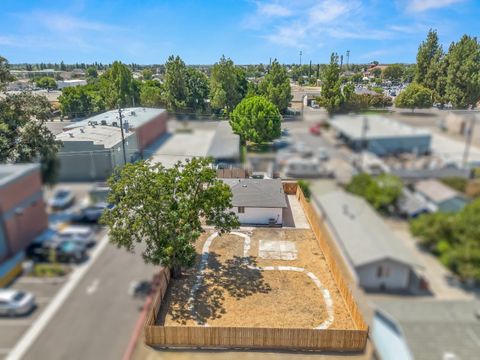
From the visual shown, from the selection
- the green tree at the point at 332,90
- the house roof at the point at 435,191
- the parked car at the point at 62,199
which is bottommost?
the parked car at the point at 62,199

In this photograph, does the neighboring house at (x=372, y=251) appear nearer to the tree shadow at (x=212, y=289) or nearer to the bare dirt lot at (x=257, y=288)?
the bare dirt lot at (x=257, y=288)

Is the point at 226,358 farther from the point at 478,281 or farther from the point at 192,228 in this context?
the point at 478,281

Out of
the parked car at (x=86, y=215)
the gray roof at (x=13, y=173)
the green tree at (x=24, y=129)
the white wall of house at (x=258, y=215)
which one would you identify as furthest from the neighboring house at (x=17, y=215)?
the white wall of house at (x=258, y=215)

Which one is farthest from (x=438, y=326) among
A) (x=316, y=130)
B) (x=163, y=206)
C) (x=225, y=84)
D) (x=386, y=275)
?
(x=225, y=84)

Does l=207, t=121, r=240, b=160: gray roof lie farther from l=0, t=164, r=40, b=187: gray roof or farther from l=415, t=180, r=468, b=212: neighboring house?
l=415, t=180, r=468, b=212: neighboring house

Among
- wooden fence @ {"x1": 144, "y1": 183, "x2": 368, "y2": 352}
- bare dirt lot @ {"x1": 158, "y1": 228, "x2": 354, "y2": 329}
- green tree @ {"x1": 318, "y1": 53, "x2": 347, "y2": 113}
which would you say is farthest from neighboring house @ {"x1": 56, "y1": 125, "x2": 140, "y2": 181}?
green tree @ {"x1": 318, "y1": 53, "x2": 347, "y2": 113}

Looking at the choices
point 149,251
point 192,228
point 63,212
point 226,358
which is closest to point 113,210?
point 149,251
